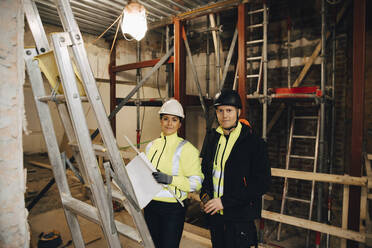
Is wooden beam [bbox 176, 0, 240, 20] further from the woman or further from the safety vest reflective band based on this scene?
the safety vest reflective band

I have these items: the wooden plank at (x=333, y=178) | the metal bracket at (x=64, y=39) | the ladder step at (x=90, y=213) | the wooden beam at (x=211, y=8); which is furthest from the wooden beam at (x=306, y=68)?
the metal bracket at (x=64, y=39)

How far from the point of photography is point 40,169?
6.46 m

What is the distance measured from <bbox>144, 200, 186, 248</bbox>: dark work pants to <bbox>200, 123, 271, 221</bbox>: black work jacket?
16.5 inches

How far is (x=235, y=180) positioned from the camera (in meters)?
1.77

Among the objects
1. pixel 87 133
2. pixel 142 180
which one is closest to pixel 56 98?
pixel 87 133

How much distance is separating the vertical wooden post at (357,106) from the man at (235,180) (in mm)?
1493

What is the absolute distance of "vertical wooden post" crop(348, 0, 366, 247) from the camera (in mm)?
2467

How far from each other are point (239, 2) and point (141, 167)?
9.00 feet

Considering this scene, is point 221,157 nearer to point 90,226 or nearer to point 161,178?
point 161,178

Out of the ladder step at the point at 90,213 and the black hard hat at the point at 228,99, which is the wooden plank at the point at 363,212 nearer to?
the black hard hat at the point at 228,99

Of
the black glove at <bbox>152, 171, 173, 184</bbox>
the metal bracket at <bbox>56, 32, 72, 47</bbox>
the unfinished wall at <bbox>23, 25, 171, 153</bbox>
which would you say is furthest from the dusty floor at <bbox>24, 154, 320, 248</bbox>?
the metal bracket at <bbox>56, 32, 72, 47</bbox>

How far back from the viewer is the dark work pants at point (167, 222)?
6.30 ft

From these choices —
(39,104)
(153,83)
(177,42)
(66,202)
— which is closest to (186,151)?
(66,202)

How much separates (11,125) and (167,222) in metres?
1.46
